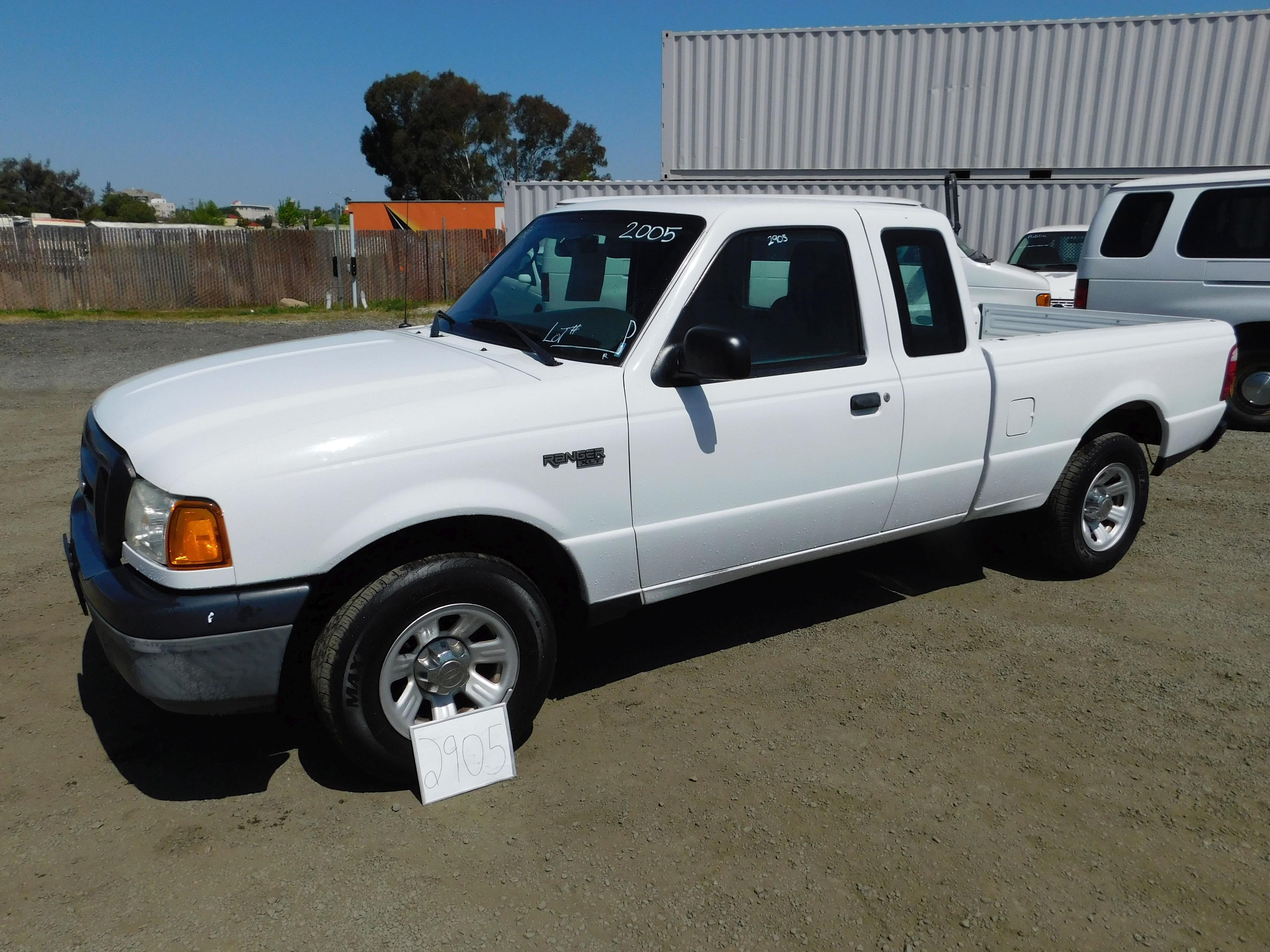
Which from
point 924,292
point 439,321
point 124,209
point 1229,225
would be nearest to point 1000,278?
point 1229,225

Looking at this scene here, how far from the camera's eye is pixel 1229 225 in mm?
8602

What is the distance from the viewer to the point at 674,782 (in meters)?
3.43

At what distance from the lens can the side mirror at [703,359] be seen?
340 cm

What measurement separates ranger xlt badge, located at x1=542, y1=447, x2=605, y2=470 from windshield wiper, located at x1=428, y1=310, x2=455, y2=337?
3.63 ft

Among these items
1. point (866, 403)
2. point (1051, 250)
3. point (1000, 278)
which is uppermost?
point (1051, 250)

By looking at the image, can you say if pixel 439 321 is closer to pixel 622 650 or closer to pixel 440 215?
pixel 622 650

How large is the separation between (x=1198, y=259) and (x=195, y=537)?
8816mm

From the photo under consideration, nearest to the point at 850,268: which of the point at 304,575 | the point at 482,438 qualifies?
the point at 482,438

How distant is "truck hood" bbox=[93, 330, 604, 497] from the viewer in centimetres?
295

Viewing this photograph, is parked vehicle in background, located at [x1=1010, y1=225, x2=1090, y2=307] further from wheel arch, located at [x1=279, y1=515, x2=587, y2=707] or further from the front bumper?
the front bumper

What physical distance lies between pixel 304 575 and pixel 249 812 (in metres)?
0.88

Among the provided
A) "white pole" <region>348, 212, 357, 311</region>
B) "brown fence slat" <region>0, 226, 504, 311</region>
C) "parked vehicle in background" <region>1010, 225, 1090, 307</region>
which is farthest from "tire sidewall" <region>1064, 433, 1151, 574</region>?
"white pole" <region>348, 212, 357, 311</region>

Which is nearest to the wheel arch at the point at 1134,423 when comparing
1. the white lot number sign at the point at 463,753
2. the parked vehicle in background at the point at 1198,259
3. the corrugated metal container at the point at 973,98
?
the white lot number sign at the point at 463,753

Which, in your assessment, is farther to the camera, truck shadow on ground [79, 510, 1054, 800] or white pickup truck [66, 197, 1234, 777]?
truck shadow on ground [79, 510, 1054, 800]
